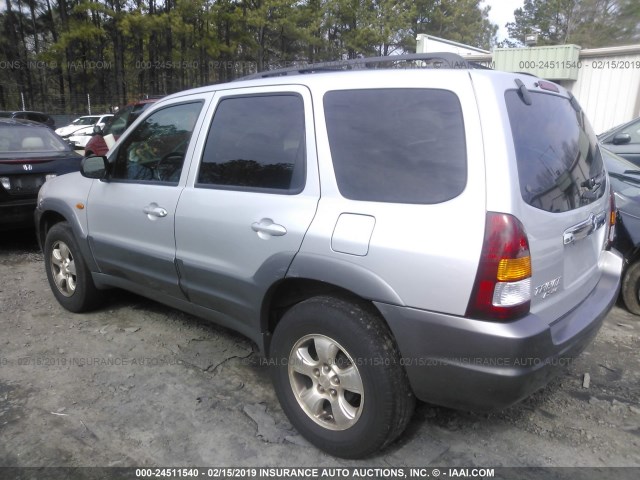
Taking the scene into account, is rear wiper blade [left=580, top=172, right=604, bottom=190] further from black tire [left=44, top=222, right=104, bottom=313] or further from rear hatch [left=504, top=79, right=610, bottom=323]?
black tire [left=44, top=222, right=104, bottom=313]

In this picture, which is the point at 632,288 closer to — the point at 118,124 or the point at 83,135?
the point at 118,124

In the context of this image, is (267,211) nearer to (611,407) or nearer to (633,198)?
(611,407)

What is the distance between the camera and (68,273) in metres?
4.30

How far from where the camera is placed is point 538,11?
140 feet

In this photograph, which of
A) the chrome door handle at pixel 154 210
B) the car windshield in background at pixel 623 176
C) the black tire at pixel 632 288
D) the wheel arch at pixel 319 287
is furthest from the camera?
the car windshield in background at pixel 623 176

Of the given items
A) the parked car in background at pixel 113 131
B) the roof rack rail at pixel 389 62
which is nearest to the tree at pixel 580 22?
the parked car in background at pixel 113 131

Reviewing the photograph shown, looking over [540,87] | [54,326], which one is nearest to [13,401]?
[54,326]

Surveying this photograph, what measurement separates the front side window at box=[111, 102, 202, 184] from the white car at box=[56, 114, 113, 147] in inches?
688

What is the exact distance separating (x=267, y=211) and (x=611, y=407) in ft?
7.60

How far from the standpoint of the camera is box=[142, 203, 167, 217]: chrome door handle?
10.7 feet

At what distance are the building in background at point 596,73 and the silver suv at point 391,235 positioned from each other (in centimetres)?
1142

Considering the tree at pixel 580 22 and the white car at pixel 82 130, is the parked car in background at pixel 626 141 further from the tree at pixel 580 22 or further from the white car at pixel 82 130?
the tree at pixel 580 22

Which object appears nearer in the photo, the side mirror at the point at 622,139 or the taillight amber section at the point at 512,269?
the taillight amber section at the point at 512,269

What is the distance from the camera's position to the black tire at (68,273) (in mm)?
4129
